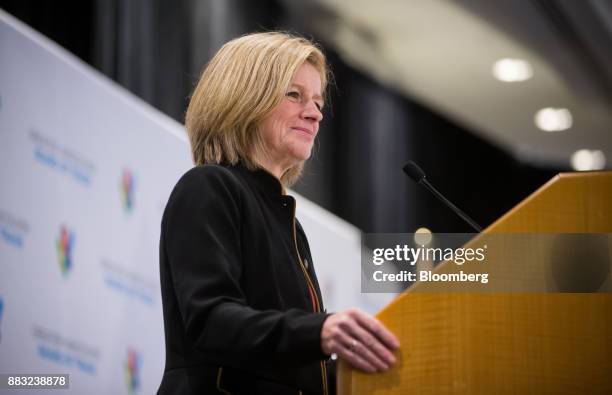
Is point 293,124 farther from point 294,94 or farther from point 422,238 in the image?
point 422,238

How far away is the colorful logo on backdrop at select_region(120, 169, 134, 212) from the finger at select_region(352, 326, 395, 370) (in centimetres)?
225

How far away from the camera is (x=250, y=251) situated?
5.86 ft

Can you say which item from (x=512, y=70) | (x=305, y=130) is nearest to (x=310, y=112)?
(x=305, y=130)

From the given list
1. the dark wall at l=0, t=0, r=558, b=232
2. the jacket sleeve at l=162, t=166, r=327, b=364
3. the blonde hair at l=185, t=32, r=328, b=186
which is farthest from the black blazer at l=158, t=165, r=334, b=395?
the dark wall at l=0, t=0, r=558, b=232

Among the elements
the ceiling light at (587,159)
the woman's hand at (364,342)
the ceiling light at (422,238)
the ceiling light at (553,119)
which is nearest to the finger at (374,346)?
the woman's hand at (364,342)

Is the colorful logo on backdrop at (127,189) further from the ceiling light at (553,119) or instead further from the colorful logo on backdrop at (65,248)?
the ceiling light at (553,119)

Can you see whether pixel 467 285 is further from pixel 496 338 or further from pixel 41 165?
pixel 41 165

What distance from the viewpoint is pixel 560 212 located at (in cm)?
153

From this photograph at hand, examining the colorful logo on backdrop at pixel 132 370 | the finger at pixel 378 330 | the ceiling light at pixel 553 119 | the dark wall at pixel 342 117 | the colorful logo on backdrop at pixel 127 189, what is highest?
the ceiling light at pixel 553 119

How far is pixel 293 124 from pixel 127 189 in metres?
1.61

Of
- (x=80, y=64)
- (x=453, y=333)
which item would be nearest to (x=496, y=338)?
(x=453, y=333)

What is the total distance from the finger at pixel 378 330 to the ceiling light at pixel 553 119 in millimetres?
6702

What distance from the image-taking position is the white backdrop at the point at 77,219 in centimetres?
304

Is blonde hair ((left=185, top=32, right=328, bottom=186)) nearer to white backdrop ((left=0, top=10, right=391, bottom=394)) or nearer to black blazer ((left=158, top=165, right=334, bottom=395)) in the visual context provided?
black blazer ((left=158, top=165, right=334, bottom=395))
